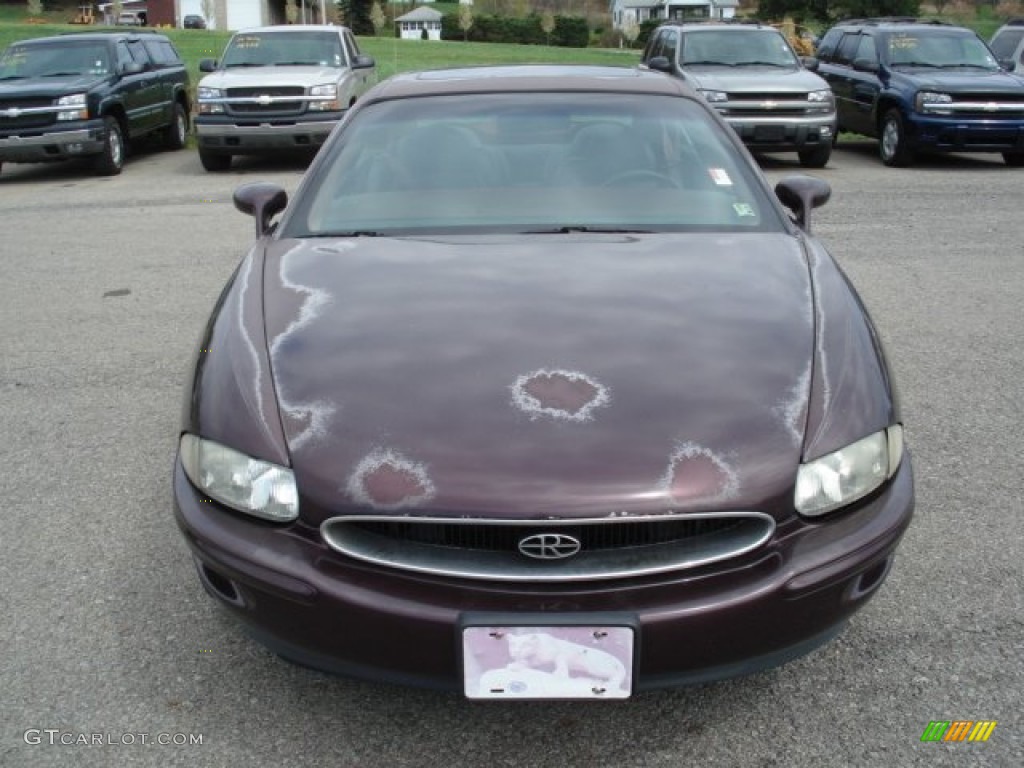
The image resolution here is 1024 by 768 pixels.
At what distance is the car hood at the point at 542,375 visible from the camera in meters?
2.23

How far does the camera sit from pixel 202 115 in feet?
41.6

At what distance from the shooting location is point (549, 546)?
219 centimetres

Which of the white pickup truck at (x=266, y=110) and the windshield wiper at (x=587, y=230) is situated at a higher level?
the windshield wiper at (x=587, y=230)

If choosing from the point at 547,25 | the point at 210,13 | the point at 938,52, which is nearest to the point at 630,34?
the point at 547,25

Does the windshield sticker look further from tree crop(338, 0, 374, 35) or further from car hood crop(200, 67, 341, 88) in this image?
tree crop(338, 0, 374, 35)

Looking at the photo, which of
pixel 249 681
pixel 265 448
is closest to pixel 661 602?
pixel 265 448

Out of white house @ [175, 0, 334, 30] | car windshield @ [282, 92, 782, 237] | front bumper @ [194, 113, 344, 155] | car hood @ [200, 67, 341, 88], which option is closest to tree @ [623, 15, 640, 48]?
white house @ [175, 0, 334, 30]

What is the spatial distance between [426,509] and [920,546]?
6.32 feet

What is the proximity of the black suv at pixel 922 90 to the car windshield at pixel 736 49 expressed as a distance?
1145mm

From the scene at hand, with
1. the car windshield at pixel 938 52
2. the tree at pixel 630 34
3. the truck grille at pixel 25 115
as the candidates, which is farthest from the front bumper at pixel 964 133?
the tree at pixel 630 34

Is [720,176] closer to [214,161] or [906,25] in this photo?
[214,161]

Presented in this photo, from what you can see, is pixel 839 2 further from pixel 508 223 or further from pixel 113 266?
pixel 508 223

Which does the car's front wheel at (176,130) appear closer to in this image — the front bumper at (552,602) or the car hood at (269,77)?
the car hood at (269,77)

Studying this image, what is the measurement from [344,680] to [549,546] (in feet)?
2.84
